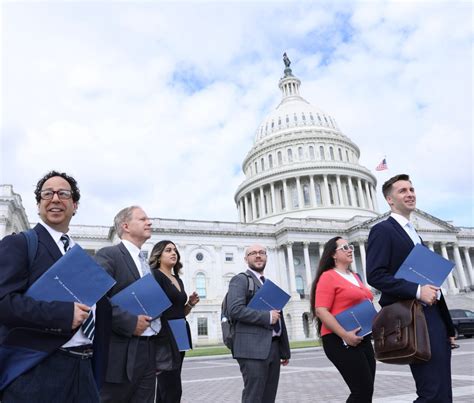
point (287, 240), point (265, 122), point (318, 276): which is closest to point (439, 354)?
point (318, 276)

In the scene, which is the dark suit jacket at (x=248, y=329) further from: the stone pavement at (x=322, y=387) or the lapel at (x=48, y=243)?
the stone pavement at (x=322, y=387)

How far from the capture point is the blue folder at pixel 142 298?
4887 mm

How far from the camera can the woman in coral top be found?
560 centimetres

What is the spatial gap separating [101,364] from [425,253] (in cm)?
344

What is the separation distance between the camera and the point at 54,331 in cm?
336

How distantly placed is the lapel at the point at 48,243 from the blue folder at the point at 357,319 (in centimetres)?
377

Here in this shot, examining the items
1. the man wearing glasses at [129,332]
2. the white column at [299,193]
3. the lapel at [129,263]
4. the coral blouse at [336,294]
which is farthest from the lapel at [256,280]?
the white column at [299,193]

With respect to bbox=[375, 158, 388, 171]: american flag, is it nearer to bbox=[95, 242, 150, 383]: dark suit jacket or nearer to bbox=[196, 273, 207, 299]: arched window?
bbox=[196, 273, 207, 299]: arched window

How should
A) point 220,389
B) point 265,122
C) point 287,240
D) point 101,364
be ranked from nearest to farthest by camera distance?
point 101,364
point 220,389
point 287,240
point 265,122

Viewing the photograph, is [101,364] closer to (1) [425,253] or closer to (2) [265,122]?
(1) [425,253]

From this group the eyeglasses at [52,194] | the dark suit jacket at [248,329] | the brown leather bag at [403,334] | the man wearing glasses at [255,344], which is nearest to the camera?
the eyeglasses at [52,194]

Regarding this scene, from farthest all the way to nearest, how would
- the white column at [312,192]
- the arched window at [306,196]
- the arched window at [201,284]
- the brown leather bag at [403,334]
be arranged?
the arched window at [306,196] < the white column at [312,192] < the arched window at [201,284] < the brown leather bag at [403,334]

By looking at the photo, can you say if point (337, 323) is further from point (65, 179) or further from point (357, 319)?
point (65, 179)

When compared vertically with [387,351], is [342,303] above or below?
above
